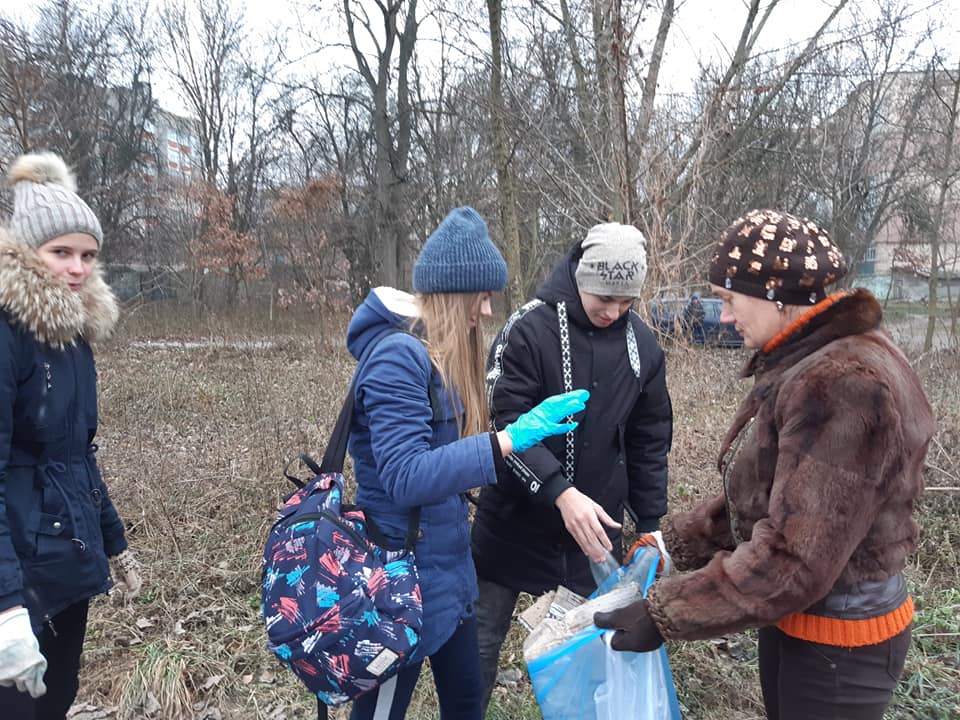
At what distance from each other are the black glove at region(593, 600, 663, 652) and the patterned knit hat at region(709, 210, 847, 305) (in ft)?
2.70

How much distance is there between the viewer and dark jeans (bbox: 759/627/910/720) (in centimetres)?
159

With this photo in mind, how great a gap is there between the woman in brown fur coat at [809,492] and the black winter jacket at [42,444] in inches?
59.9

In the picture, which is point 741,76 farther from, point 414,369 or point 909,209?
point 909,209

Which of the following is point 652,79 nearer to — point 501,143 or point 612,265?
point 501,143

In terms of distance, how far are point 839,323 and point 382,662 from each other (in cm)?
138

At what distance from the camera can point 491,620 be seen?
2508 mm

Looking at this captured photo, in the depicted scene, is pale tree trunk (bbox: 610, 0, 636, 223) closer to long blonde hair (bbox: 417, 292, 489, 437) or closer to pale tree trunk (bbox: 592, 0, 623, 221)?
pale tree trunk (bbox: 592, 0, 623, 221)

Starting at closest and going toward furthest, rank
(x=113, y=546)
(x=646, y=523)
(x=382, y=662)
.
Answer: (x=382, y=662)
(x=113, y=546)
(x=646, y=523)

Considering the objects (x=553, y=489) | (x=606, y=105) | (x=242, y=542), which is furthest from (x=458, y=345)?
(x=606, y=105)

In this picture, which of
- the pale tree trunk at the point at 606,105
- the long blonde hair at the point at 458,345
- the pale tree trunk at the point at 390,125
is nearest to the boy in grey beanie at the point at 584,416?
the long blonde hair at the point at 458,345

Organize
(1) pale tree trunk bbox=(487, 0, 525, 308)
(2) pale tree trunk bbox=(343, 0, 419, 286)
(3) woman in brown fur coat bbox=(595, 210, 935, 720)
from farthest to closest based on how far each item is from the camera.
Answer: (2) pale tree trunk bbox=(343, 0, 419, 286) < (1) pale tree trunk bbox=(487, 0, 525, 308) < (3) woman in brown fur coat bbox=(595, 210, 935, 720)

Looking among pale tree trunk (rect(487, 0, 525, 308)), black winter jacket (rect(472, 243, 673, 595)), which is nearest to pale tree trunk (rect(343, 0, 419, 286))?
pale tree trunk (rect(487, 0, 525, 308))

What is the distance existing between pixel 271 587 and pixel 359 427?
472 mm

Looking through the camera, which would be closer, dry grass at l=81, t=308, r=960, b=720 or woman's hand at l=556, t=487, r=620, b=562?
woman's hand at l=556, t=487, r=620, b=562
